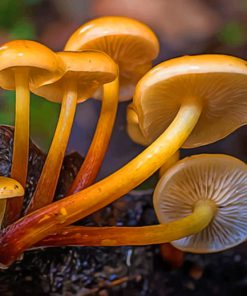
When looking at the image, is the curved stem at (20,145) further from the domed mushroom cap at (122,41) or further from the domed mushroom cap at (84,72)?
the domed mushroom cap at (122,41)

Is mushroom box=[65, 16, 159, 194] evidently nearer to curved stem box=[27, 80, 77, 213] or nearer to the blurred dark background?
curved stem box=[27, 80, 77, 213]

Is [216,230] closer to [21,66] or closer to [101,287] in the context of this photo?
[101,287]

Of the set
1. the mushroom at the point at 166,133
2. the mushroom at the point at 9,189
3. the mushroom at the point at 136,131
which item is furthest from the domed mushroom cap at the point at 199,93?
the mushroom at the point at 9,189

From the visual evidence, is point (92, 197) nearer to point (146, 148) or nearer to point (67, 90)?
point (146, 148)

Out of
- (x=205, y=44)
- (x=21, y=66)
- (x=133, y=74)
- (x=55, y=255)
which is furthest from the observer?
(x=205, y=44)

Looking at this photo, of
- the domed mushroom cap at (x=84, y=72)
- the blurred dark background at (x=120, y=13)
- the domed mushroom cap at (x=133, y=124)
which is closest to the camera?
the domed mushroom cap at (x=84, y=72)

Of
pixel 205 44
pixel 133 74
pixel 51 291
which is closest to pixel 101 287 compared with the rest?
pixel 51 291
